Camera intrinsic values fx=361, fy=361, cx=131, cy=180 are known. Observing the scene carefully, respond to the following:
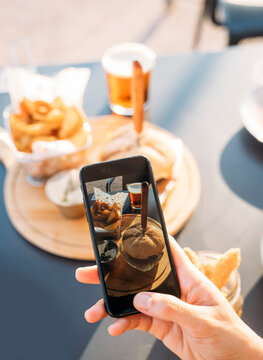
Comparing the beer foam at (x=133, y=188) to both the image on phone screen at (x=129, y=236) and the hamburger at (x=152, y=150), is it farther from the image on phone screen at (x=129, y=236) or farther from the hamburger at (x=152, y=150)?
the hamburger at (x=152, y=150)

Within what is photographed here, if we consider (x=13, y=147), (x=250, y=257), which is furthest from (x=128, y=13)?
(x=250, y=257)

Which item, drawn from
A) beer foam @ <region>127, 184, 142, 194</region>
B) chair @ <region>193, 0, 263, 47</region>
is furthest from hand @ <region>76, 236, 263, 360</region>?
chair @ <region>193, 0, 263, 47</region>

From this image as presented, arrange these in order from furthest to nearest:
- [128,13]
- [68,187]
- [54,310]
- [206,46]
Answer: [128,13], [206,46], [68,187], [54,310]

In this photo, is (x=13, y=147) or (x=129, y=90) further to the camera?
(x=129, y=90)

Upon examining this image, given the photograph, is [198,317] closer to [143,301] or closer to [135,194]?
[143,301]

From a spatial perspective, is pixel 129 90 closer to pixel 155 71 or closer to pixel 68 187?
pixel 155 71

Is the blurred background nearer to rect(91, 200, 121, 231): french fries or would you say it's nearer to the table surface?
the table surface

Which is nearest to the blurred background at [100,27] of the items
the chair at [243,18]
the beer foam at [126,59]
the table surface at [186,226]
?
the chair at [243,18]
